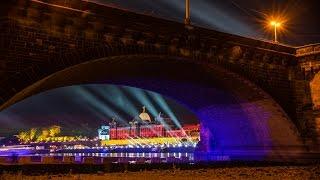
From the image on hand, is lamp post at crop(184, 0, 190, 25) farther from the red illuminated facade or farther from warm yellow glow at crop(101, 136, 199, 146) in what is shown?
the red illuminated facade

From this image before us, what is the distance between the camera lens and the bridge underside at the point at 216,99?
30.5 m

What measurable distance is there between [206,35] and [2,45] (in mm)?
15062

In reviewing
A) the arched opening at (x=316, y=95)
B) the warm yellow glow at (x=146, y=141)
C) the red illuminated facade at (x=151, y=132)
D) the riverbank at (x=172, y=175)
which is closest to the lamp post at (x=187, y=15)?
the riverbank at (x=172, y=175)

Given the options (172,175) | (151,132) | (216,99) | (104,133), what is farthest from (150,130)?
(172,175)

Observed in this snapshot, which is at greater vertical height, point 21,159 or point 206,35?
point 206,35

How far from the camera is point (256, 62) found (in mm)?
34625

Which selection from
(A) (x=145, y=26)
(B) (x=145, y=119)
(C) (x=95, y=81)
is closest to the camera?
(A) (x=145, y=26)

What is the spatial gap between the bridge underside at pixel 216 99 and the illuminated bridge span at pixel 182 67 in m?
0.09

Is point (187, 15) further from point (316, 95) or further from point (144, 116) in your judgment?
point (144, 116)

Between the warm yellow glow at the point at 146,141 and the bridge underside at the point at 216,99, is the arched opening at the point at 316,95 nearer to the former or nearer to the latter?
the bridge underside at the point at 216,99

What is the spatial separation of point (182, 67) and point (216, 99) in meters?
8.90

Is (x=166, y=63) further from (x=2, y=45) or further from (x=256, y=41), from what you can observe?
(x=2, y=45)

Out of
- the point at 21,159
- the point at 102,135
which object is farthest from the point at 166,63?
→ the point at 102,135

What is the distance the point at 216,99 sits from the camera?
129ft
